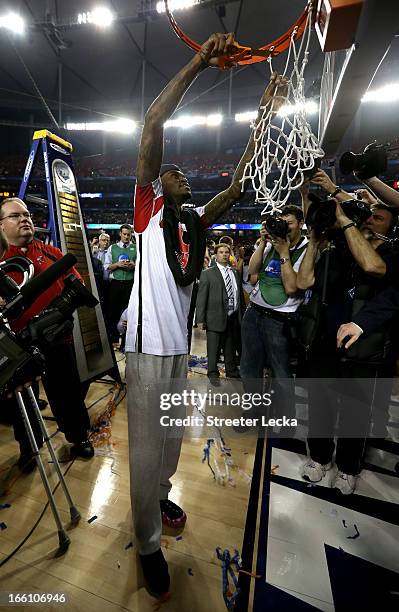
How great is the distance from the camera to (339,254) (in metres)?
1.99

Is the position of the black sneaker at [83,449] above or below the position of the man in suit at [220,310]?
below

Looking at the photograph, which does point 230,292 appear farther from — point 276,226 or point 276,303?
point 276,226

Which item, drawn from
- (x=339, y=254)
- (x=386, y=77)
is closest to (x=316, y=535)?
(x=339, y=254)

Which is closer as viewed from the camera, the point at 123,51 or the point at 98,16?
the point at 98,16

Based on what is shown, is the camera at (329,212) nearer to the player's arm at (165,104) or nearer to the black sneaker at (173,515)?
the player's arm at (165,104)

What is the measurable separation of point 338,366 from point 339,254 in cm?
76

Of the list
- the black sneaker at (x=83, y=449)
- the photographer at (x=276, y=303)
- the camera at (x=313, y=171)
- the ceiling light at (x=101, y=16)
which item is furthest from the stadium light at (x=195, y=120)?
the black sneaker at (x=83, y=449)

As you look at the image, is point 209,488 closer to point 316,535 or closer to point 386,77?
point 316,535

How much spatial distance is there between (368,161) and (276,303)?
1.17 m

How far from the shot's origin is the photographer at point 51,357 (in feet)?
6.74

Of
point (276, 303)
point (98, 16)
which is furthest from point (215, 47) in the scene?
point (98, 16)

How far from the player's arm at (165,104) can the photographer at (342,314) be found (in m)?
1.00

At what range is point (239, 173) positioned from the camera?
70.4 inches

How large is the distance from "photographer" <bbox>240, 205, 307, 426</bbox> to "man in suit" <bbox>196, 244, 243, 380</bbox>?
3.24ft
